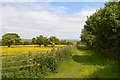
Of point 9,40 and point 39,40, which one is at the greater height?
point 39,40

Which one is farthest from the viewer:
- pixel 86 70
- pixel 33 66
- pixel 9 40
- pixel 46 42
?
pixel 46 42

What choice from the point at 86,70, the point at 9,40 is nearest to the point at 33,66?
the point at 86,70

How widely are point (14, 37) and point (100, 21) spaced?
61.0 metres

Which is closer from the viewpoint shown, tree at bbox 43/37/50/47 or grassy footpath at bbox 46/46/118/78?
grassy footpath at bbox 46/46/118/78

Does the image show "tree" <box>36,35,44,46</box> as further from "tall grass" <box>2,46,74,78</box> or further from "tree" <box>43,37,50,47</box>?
"tall grass" <box>2,46,74,78</box>

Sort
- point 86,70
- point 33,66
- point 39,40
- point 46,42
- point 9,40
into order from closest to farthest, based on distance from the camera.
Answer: point 33,66 → point 86,70 → point 9,40 → point 46,42 → point 39,40

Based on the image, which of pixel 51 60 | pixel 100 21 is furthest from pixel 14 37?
pixel 51 60

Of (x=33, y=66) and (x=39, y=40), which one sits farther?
(x=39, y=40)

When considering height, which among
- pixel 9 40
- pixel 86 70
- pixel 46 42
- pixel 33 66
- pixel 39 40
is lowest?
pixel 86 70

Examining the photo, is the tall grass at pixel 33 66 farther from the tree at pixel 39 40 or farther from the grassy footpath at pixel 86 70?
the tree at pixel 39 40

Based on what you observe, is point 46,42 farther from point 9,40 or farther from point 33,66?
point 33,66

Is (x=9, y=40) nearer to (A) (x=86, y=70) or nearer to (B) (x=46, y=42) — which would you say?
(B) (x=46, y=42)

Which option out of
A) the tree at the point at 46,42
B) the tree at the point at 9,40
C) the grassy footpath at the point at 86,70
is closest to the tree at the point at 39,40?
the tree at the point at 46,42

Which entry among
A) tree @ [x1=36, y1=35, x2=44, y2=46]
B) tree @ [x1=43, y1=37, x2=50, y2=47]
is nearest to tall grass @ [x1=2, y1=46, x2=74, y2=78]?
tree @ [x1=43, y1=37, x2=50, y2=47]
